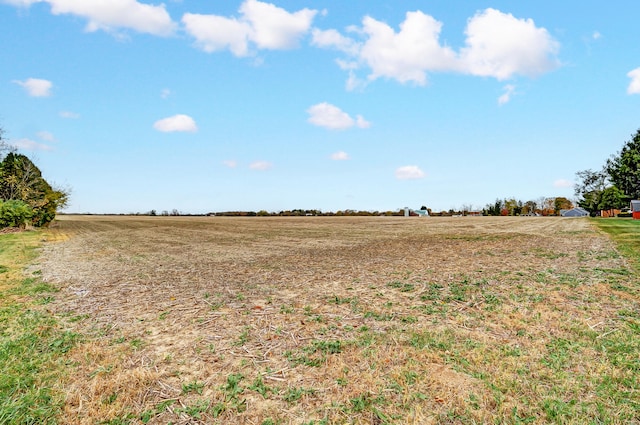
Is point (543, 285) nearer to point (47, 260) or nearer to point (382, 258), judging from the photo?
point (382, 258)

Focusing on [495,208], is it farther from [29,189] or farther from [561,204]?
[29,189]

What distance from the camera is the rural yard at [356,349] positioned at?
3.14 m

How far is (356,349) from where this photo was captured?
4.35 metres

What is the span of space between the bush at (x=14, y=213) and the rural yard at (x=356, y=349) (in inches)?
1064

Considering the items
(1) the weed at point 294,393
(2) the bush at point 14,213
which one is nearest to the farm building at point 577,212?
(1) the weed at point 294,393

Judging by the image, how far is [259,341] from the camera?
471 cm

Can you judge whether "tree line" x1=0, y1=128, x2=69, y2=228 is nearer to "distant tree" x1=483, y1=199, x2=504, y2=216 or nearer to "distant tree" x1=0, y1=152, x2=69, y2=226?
"distant tree" x1=0, y1=152, x2=69, y2=226

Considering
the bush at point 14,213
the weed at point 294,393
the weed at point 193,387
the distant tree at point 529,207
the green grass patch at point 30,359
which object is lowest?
the green grass patch at point 30,359

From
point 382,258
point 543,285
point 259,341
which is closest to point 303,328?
point 259,341

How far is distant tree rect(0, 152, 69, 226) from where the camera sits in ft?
107

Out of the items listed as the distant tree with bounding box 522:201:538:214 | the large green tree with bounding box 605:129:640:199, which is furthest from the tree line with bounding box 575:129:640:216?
the distant tree with bounding box 522:201:538:214

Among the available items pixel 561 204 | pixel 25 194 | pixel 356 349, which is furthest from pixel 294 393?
pixel 561 204

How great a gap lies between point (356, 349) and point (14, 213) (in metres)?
36.0

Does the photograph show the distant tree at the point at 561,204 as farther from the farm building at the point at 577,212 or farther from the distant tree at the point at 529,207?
the farm building at the point at 577,212
